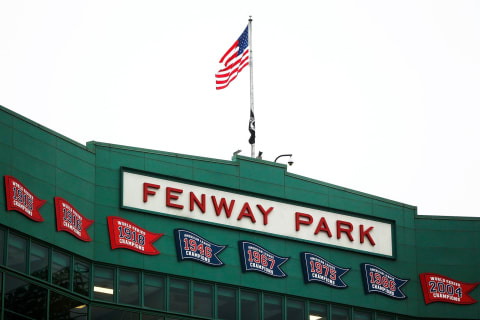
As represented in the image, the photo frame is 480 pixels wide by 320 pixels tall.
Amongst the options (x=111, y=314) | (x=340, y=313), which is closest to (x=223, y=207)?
(x=111, y=314)

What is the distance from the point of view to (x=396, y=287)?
169 feet

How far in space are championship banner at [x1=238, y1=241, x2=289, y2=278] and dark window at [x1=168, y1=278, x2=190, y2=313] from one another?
283 cm

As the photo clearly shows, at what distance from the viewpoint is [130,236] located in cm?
4512

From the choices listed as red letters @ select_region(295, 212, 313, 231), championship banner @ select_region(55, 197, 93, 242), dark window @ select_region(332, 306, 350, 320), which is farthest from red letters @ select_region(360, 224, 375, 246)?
championship banner @ select_region(55, 197, 93, 242)

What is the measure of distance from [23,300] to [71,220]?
12.6 feet

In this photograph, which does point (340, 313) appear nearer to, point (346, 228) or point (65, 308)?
point (346, 228)

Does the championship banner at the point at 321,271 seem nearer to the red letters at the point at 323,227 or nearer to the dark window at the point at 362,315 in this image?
the red letters at the point at 323,227

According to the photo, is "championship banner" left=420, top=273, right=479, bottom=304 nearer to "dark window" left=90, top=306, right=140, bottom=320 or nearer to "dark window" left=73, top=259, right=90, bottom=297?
"dark window" left=90, top=306, right=140, bottom=320

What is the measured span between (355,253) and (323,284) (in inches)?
96.5

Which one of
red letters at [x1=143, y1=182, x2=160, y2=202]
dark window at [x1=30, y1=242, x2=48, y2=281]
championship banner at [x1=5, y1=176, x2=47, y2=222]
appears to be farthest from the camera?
red letters at [x1=143, y1=182, x2=160, y2=202]

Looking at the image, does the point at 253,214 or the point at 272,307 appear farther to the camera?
the point at 253,214

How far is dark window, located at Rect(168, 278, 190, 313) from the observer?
4572 cm

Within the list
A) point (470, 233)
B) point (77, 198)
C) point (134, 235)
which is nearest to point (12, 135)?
point (77, 198)

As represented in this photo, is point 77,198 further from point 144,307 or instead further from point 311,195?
point 311,195
